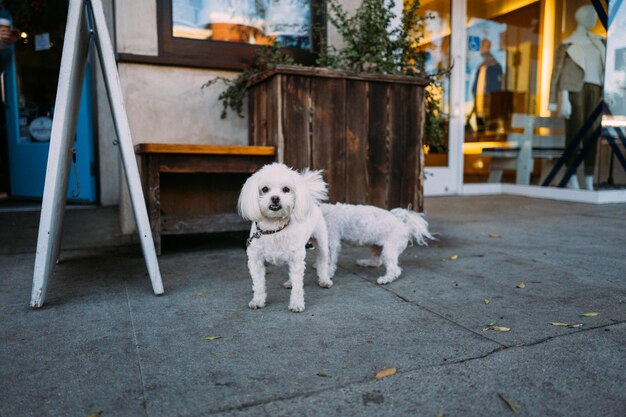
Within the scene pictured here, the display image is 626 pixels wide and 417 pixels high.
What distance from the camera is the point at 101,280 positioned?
297 cm

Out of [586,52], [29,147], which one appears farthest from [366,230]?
[586,52]

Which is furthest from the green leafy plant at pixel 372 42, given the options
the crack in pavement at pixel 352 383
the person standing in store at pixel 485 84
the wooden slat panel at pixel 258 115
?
the person standing in store at pixel 485 84

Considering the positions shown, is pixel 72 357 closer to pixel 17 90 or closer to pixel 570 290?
pixel 570 290

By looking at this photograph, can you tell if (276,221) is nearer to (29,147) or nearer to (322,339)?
(322,339)

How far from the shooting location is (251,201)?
247 cm

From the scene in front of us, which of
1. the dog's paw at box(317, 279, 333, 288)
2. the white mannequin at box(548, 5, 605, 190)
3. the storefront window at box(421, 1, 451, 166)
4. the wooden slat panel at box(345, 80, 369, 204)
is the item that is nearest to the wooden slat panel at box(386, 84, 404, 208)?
the wooden slat panel at box(345, 80, 369, 204)

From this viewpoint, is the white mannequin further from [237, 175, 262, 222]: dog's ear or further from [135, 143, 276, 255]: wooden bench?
[237, 175, 262, 222]: dog's ear

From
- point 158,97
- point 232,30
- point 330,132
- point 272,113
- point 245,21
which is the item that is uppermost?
point 245,21

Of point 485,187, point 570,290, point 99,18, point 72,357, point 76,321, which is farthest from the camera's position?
point 485,187

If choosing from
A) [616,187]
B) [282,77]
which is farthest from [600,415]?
[616,187]

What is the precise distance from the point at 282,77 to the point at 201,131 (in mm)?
1137

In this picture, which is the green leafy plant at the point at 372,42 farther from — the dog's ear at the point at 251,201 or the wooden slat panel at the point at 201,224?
the dog's ear at the point at 251,201

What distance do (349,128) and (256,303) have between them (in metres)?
2.00

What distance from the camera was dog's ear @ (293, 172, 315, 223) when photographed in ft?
8.12
